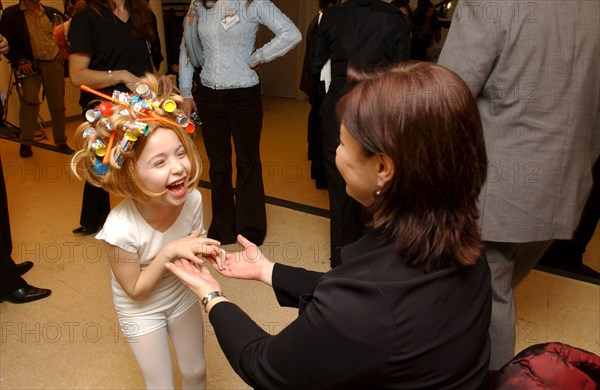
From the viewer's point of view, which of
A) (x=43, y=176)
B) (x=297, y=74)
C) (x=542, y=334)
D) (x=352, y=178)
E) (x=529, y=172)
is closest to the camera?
(x=352, y=178)

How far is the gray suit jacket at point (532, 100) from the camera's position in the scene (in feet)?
→ 4.93

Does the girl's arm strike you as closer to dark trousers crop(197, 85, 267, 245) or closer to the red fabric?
the red fabric

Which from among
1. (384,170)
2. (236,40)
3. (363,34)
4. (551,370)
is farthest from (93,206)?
(551,370)

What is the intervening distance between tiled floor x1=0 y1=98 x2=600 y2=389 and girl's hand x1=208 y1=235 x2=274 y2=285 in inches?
36.4

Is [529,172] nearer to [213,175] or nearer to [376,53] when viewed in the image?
[376,53]

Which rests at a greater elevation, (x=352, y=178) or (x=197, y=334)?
(x=352, y=178)

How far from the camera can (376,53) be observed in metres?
2.58

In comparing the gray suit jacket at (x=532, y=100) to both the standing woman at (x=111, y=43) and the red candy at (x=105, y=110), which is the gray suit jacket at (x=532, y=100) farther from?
the standing woman at (x=111, y=43)

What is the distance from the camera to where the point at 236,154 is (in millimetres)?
2973

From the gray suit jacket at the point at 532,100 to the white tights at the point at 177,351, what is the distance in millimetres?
997

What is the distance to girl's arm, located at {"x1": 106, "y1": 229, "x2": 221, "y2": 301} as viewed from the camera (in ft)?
4.14

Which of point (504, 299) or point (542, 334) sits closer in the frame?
point (504, 299)

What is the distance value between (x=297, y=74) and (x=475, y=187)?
23.4 ft

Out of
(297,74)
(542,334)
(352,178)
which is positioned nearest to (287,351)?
(352,178)
